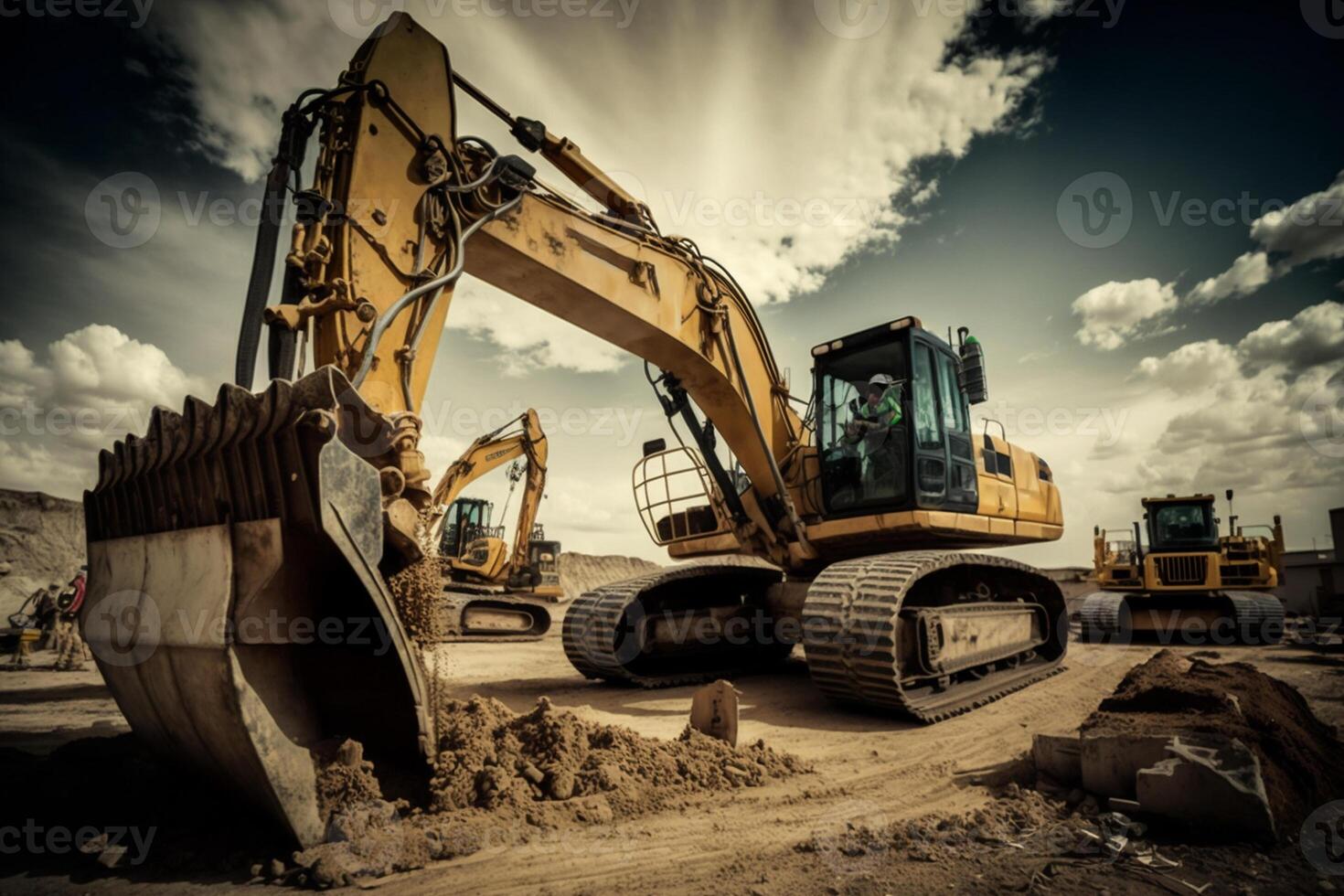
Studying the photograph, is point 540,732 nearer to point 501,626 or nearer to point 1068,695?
point 1068,695

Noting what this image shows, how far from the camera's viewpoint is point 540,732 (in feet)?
10.4

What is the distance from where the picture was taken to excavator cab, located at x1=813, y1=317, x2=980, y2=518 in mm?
5727

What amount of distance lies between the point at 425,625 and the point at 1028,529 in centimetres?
675

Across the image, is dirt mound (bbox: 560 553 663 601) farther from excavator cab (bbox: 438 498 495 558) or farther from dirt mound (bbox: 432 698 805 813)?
dirt mound (bbox: 432 698 805 813)

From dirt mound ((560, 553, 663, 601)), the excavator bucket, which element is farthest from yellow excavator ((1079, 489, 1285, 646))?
dirt mound ((560, 553, 663, 601))

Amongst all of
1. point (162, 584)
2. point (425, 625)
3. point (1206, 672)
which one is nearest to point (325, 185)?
point (162, 584)

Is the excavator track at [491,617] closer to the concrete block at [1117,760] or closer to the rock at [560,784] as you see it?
the rock at [560,784]

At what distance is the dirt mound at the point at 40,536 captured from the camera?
2233 centimetres

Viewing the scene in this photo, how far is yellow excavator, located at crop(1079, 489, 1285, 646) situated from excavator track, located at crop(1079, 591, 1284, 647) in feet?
0.04

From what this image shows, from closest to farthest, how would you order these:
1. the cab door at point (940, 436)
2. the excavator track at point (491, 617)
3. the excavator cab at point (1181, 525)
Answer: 1. the cab door at point (940, 436)
2. the excavator track at point (491, 617)
3. the excavator cab at point (1181, 525)

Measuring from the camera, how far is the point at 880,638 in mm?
4461

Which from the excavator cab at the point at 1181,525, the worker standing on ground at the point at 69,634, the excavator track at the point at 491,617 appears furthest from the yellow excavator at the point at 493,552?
the excavator cab at the point at 1181,525

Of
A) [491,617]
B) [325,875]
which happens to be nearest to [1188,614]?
[491,617]

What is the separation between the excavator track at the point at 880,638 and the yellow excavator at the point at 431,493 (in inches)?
0.9
